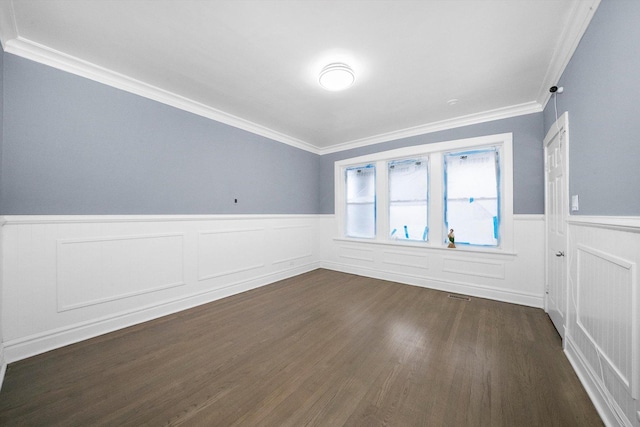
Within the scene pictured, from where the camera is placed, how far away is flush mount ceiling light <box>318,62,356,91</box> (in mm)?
2268

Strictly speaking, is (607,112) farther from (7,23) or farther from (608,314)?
(7,23)

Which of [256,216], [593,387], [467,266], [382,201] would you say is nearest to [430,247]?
[467,266]

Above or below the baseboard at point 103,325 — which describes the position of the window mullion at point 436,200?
above

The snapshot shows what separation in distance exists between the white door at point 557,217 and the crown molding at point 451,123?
0.58 m

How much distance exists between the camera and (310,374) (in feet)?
5.86

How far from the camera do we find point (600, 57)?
1.53 metres

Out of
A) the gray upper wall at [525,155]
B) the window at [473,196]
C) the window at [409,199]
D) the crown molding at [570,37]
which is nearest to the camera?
the crown molding at [570,37]

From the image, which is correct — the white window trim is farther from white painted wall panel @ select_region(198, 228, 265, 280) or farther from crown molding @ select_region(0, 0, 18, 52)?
crown molding @ select_region(0, 0, 18, 52)

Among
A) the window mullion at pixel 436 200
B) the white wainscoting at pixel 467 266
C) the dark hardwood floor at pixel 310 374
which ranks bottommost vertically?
the dark hardwood floor at pixel 310 374

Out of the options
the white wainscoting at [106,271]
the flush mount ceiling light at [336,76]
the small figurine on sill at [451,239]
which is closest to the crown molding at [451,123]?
the small figurine on sill at [451,239]

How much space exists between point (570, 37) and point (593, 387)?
2.58 metres

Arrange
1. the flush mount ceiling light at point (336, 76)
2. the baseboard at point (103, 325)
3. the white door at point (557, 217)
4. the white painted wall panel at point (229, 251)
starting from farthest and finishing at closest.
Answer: the white painted wall panel at point (229, 251), the flush mount ceiling light at point (336, 76), the white door at point (557, 217), the baseboard at point (103, 325)

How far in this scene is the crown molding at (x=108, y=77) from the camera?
2004 mm

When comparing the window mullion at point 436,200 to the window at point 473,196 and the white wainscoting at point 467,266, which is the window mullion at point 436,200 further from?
the white wainscoting at point 467,266
